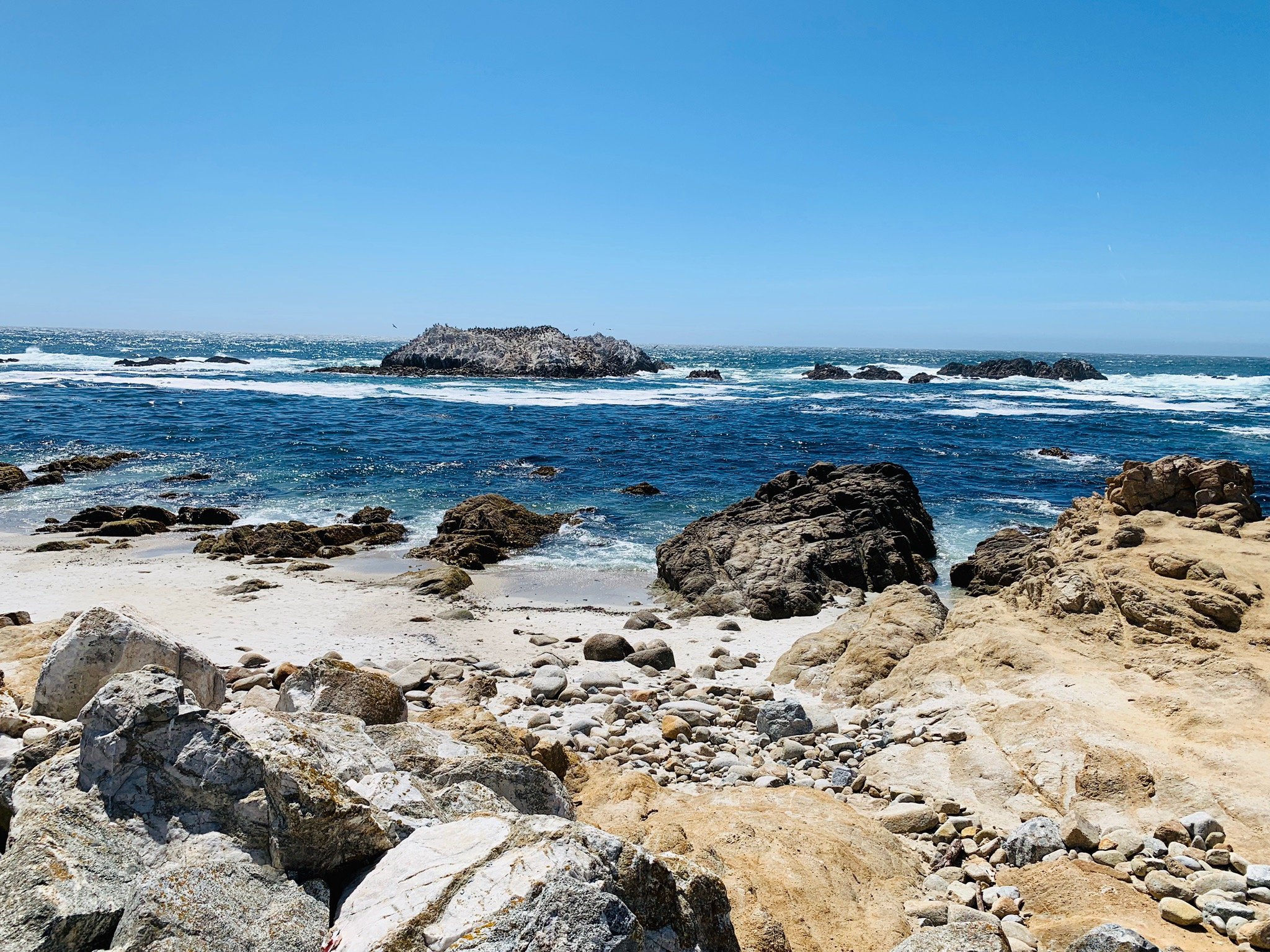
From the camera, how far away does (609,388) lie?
68000mm

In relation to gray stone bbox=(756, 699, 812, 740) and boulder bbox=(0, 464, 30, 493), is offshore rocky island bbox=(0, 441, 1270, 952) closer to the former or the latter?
gray stone bbox=(756, 699, 812, 740)

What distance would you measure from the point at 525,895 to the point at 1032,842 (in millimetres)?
4010

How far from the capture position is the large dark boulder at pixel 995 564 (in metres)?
14.6

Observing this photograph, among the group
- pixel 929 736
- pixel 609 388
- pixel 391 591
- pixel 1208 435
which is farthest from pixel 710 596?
pixel 609 388

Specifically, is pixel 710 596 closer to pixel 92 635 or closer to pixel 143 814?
pixel 92 635

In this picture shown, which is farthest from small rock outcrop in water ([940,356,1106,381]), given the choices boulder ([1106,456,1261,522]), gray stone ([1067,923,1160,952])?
gray stone ([1067,923,1160,952])

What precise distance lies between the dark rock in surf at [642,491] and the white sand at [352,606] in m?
7.88

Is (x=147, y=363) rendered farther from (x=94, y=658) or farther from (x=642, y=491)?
(x=94, y=658)

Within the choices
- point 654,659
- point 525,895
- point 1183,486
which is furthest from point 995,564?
point 525,895

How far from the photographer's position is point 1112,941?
3.81 metres

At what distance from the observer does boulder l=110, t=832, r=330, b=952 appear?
3.09m

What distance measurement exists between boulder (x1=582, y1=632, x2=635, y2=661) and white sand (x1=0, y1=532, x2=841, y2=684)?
10.4 inches

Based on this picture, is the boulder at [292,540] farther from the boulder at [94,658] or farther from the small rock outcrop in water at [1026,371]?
the small rock outcrop in water at [1026,371]

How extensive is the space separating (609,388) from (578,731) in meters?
60.7
